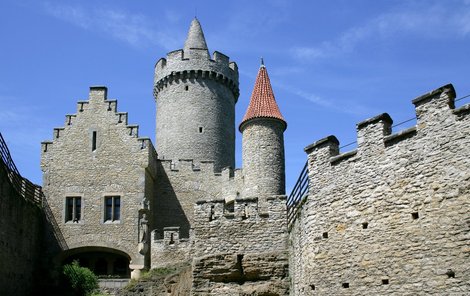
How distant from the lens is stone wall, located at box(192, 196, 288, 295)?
22.8 meters

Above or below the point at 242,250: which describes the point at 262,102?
above

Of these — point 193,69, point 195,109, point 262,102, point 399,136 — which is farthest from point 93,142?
point 399,136

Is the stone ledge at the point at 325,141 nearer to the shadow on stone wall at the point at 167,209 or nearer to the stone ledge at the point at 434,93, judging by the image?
the stone ledge at the point at 434,93

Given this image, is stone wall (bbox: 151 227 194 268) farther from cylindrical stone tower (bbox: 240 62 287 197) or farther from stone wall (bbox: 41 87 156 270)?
cylindrical stone tower (bbox: 240 62 287 197)

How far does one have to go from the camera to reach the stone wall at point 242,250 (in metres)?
22.8

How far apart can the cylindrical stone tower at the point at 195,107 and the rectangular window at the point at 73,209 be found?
8520 millimetres

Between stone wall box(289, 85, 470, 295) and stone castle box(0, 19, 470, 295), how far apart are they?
0.11ft

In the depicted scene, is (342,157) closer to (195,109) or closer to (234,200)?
(234,200)

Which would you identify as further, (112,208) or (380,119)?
(112,208)

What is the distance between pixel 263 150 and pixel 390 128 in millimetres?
16255

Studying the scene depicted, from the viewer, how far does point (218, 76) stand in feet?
144

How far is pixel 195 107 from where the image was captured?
4322cm

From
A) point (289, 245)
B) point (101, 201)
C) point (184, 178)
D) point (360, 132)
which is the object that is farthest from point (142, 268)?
point (360, 132)

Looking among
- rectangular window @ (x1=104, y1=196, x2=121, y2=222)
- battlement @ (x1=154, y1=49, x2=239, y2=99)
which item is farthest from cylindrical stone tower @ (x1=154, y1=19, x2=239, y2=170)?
rectangular window @ (x1=104, y1=196, x2=121, y2=222)
